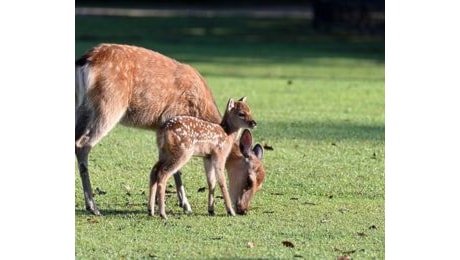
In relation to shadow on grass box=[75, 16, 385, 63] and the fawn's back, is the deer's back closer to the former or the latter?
the fawn's back

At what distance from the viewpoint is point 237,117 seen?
32.1ft

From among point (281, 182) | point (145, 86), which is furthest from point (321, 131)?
point (145, 86)

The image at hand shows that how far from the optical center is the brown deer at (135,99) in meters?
9.57

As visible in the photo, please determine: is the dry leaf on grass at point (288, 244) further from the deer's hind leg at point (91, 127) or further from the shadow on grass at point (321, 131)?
the shadow on grass at point (321, 131)

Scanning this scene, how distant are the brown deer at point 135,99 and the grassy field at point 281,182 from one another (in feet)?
1.01

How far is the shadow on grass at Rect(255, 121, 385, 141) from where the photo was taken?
14.0m

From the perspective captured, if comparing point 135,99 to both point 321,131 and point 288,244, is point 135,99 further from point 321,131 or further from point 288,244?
point 321,131

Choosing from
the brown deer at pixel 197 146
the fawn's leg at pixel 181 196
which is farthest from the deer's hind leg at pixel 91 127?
the fawn's leg at pixel 181 196

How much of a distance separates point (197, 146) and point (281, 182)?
1.77m

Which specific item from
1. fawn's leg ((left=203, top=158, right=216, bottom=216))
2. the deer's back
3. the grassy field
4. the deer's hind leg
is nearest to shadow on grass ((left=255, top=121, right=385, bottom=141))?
the grassy field
